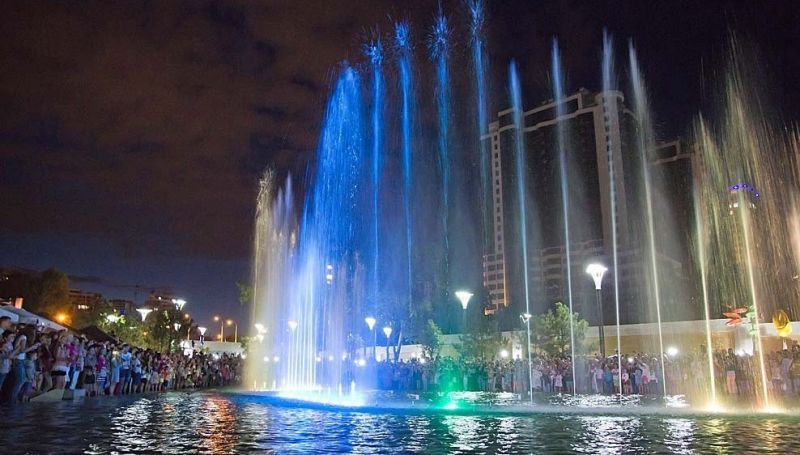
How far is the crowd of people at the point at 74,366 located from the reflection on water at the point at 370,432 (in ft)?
5.35

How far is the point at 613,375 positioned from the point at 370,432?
21200mm

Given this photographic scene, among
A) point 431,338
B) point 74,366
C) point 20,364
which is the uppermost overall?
point 431,338

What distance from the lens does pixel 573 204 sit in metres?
135

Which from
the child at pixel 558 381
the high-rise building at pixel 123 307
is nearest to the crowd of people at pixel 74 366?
the child at pixel 558 381

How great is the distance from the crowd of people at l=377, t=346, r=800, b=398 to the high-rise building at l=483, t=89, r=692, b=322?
6664 centimetres

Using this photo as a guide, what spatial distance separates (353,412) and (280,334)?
1105 inches

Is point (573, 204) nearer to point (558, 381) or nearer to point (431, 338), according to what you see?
point (431, 338)

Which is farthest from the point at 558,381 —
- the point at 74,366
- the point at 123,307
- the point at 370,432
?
the point at 123,307

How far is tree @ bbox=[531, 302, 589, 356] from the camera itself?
50219mm

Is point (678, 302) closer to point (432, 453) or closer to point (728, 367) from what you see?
A: point (728, 367)

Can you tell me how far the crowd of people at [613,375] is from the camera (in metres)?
24.0

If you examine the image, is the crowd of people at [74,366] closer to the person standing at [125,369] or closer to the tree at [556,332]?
the person standing at [125,369]

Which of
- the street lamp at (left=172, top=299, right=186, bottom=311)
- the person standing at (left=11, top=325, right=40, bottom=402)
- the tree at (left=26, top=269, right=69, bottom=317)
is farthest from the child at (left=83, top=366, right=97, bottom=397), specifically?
the tree at (left=26, top=269, right=69, bottom=317)

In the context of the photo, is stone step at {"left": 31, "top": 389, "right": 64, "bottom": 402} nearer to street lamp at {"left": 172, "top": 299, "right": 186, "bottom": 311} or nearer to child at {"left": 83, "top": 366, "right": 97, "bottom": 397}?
child at {"left": 83, "top": 366, "right": 97, "bottom": 397}
